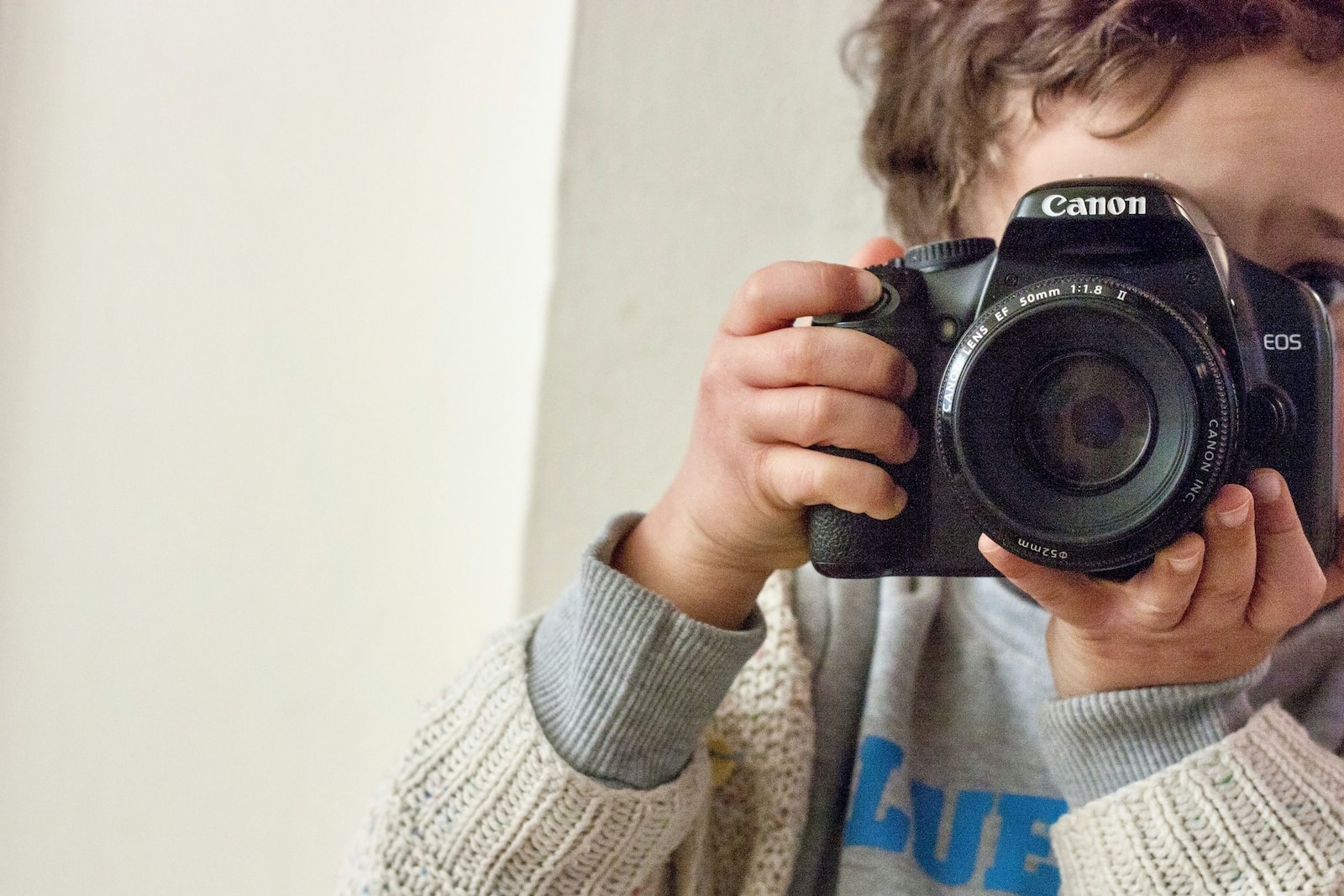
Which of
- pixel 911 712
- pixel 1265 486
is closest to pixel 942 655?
pixel 911 712

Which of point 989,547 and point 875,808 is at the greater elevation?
point 989,547

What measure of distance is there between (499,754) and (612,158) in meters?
0.40

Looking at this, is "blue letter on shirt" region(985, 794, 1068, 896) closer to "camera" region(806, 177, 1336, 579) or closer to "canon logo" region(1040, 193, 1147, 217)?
"camera" region(806, 177, 1336, 579)

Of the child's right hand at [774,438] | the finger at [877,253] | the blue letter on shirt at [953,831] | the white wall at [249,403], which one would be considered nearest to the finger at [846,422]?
the child's right hand at [774,438]

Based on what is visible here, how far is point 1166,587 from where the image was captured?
1.31 feet

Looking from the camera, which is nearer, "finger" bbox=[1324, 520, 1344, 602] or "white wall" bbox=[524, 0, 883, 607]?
"finger" bbox=[1324, 520, 1344, 602]

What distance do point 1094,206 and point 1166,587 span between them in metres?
0.14

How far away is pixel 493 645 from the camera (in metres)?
0.54

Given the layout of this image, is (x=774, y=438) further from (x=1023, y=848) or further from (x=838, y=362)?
(x=1023, y=848)

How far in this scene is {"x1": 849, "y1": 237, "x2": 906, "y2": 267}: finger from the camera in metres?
0.52

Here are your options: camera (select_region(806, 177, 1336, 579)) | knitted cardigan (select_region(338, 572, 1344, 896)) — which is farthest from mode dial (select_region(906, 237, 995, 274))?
knitted cardigan (select_region(338, 572, 1344, 896))

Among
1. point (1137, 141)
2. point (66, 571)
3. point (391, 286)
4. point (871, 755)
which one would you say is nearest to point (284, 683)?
point (66, 571)

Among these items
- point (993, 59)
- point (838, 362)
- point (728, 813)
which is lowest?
point (728, 813)

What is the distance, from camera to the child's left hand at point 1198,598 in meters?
0.39
